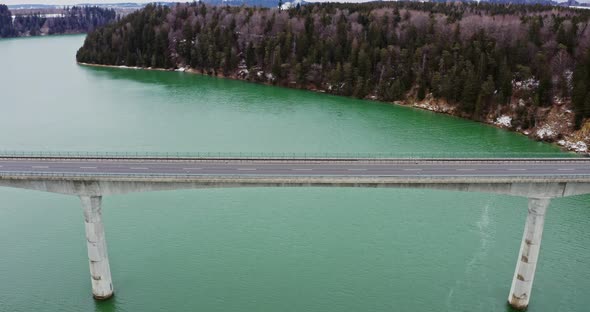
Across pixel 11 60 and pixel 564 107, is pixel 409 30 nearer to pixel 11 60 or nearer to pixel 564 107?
pixel 564 107

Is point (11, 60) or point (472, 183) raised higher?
point (472, 183)

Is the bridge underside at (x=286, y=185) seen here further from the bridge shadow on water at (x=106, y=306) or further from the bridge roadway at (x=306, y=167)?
the bridge shadow on water at (x=106, y=306)

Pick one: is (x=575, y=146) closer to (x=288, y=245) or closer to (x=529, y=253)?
(x=529, y=253)

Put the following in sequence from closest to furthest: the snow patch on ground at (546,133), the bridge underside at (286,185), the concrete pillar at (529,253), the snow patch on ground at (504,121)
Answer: the bridge underside at (286,185) → the concrete pillar at (529,253) → the snow patch on ground at (546,133) → the snow patch on ground at (504,121)

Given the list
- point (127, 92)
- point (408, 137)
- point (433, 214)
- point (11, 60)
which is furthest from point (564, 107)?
point (11, 60)

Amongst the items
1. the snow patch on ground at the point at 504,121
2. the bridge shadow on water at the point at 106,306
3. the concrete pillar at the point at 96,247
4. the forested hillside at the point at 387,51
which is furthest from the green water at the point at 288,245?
the forested hillside at the point at 387,51

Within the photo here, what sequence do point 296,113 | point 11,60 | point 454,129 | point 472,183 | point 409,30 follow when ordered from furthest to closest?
point 11,60, point 409,30, point 296,113, point 454,129, point 472,183

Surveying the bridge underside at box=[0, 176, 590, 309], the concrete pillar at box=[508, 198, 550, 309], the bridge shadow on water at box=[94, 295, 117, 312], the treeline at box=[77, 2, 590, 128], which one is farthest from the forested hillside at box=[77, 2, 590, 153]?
the bridge shadow on water at box=[94, 295, 117, 312]
